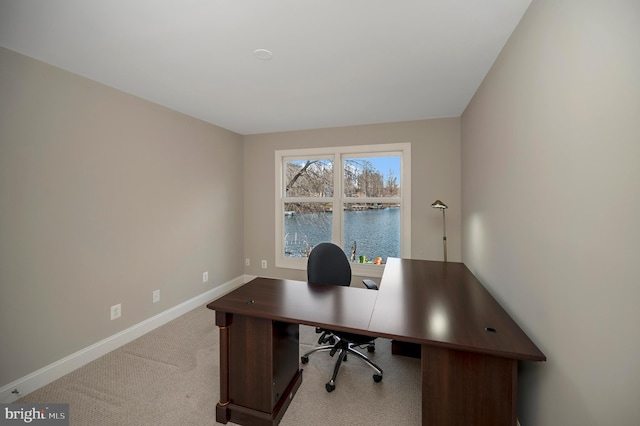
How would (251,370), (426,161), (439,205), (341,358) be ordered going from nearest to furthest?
(251,370), (341,358), (439,205), (426,161)

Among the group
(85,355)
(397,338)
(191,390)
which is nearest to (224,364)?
(191,390)

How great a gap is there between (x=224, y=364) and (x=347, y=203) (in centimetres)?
264

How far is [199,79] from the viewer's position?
7.25 feet

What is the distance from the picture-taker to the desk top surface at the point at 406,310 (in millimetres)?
1256

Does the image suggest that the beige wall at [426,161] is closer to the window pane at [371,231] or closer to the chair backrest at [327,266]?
the window pane at [371,231]

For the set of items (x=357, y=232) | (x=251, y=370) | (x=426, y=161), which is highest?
(x=426, y=161)

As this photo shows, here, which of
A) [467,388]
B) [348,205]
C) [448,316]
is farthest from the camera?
[348,205]

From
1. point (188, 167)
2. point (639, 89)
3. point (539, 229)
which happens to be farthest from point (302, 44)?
point (188, 167)

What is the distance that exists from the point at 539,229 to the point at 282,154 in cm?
335

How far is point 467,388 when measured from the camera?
1.26m

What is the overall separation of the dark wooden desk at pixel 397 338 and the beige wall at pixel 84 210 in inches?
57.3

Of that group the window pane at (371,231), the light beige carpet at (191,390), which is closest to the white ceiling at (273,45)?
the window pane at (371,231)

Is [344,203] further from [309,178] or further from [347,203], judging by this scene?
[309,178]

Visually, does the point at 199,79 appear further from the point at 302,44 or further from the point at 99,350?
the point at 99,350
